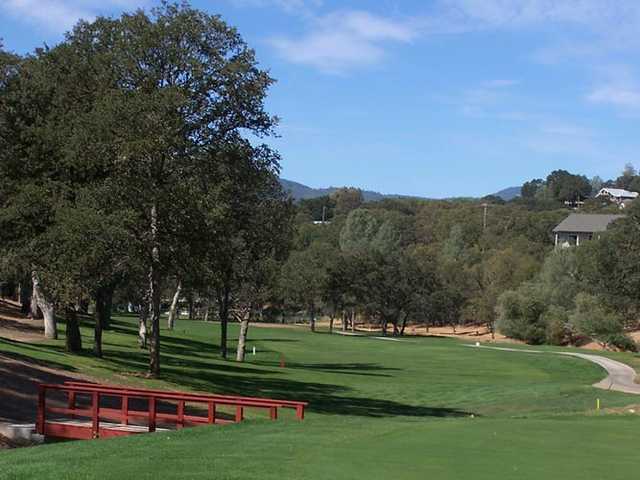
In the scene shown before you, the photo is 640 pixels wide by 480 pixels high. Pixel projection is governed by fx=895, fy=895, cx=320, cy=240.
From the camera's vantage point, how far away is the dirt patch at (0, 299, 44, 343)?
153 ft

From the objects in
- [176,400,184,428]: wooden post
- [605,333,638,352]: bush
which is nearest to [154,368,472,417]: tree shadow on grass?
[176,400,184,428]: wooden post

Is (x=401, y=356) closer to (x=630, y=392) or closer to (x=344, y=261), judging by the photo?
(x=630, y=392)

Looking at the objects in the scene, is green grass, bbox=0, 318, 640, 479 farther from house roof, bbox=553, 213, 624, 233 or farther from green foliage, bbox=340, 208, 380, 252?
green foliage, bbox=340, 208, 380, 252

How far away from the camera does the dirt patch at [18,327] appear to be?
1839 inches

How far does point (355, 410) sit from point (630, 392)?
1442 centimetres

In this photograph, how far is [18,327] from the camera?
5369cm

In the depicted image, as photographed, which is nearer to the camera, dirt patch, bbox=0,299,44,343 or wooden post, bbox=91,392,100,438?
wooden post, bbox=91,392,100,438

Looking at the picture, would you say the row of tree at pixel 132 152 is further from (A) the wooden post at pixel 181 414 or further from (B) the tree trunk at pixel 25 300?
(B) the tree trunk at pixel 25 300

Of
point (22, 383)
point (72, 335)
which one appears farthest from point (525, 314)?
point (22, 383)

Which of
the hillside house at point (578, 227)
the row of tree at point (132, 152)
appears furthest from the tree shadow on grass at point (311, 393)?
the hillside house at point (578, 227)

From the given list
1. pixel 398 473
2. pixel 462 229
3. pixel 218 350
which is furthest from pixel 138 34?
pixel 462 229

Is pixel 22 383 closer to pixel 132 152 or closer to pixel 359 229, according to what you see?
pixel 132 152

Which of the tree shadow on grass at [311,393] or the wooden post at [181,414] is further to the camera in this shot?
the tree shadow on grass at [311,393]

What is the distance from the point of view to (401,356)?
230 ft
